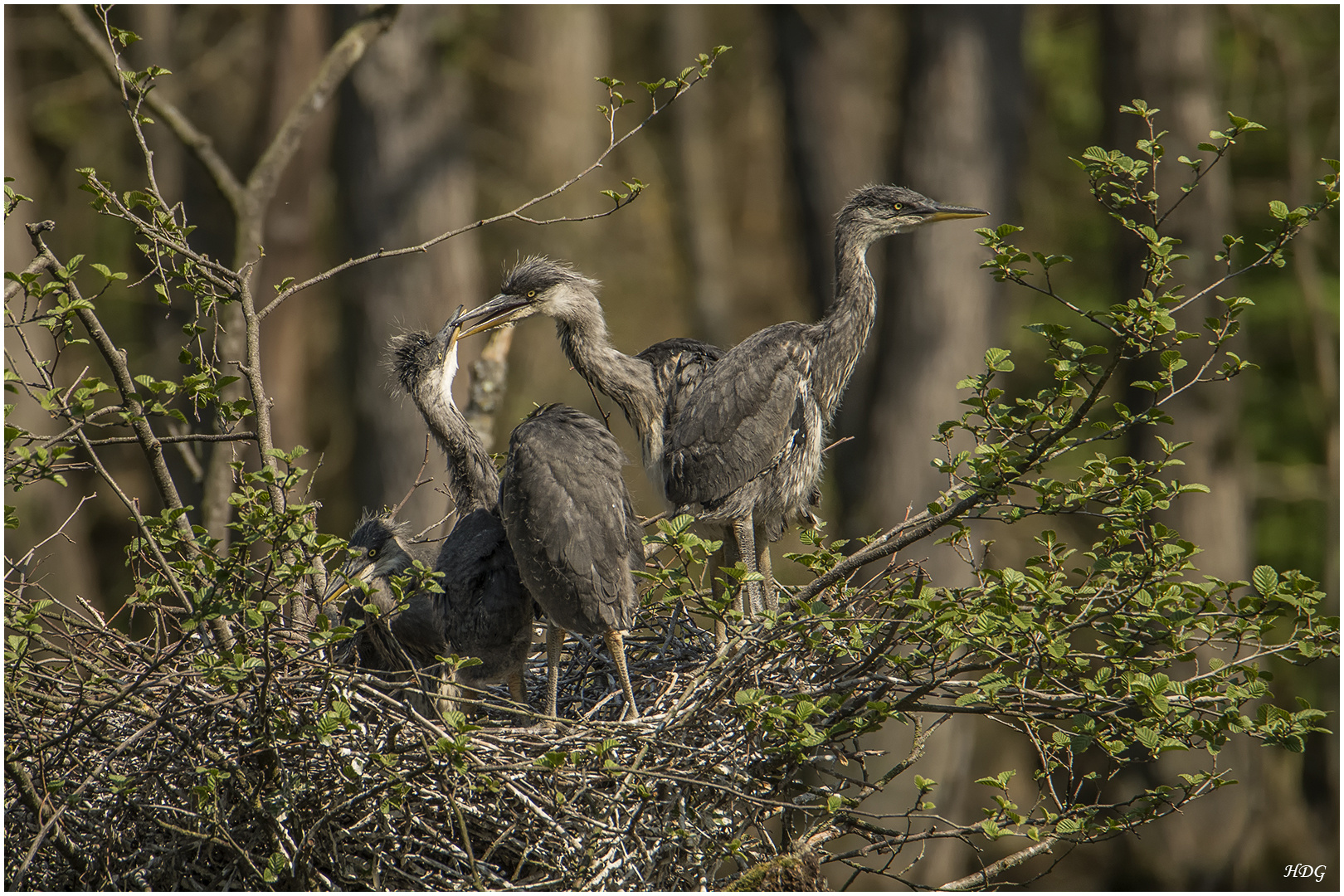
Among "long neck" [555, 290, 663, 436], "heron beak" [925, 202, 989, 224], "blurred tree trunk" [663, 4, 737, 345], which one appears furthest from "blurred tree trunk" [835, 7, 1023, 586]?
"blurred tree trunk" [663, 4, 737, 345]

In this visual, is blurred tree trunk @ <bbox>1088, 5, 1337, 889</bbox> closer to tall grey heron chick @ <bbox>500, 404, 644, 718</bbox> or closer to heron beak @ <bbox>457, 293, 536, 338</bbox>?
heron beak @ <bbox>457, 293, 536, 338</bbox>

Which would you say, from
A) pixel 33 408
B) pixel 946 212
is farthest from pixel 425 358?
pixel 33 408

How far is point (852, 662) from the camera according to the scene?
3.61 meters

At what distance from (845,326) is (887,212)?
0.62 metres

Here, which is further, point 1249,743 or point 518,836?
point 1249,743

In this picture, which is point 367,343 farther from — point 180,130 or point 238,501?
point 238,501

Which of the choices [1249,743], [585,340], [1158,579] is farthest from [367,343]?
[1249,743]

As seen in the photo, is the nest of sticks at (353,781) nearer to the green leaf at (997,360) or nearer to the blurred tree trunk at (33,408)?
the green leaf at (997,360)

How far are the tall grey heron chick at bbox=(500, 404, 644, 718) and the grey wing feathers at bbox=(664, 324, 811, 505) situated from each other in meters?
0.76

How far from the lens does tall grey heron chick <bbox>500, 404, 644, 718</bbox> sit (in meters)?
3.77

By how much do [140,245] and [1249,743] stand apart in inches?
437

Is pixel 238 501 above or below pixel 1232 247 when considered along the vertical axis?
below

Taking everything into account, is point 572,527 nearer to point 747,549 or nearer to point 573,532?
point 573,532

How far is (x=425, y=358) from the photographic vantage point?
444 centimetres
